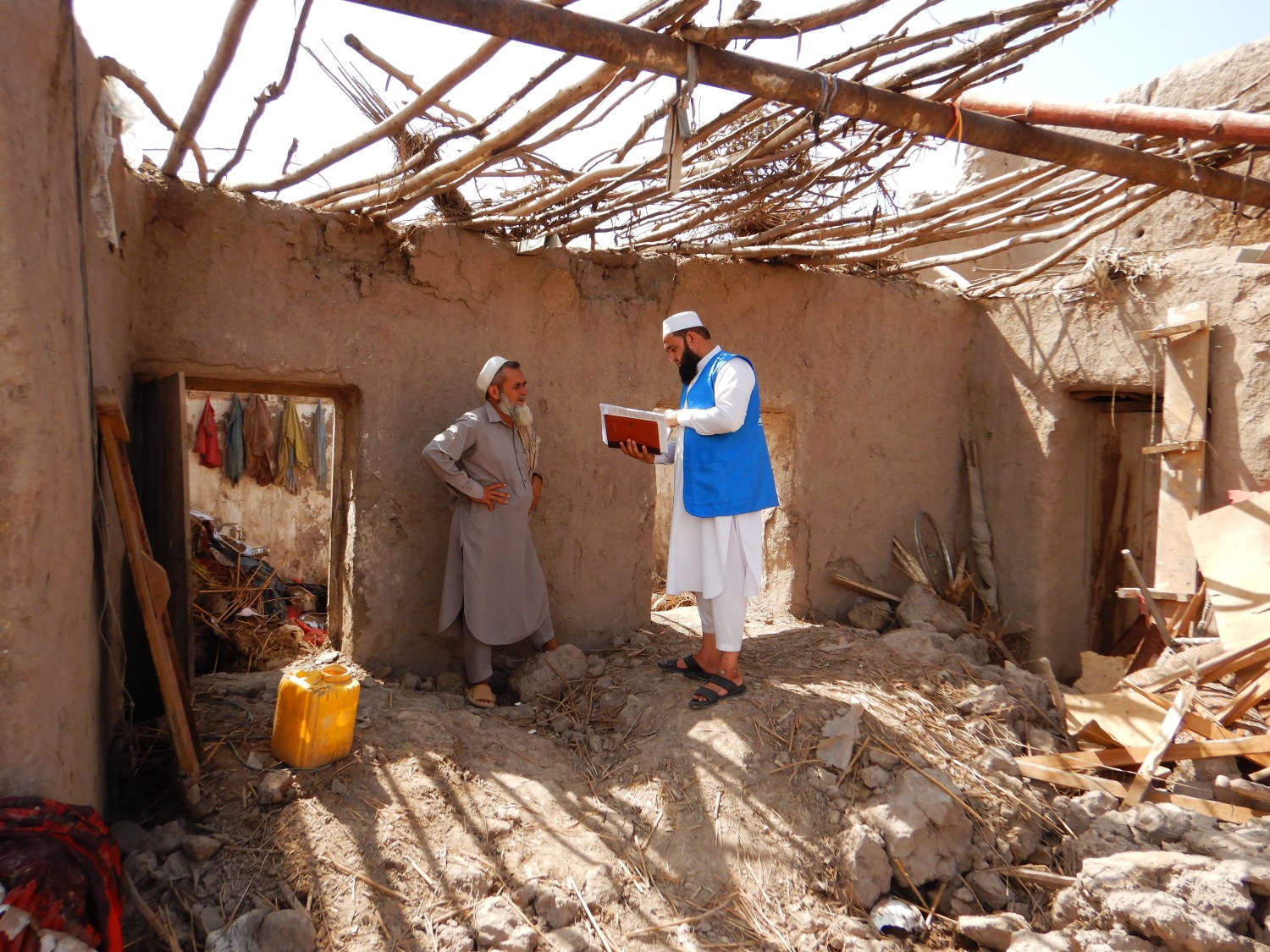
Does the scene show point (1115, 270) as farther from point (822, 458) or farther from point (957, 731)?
point (957, 731)

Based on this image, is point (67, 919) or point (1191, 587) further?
point (1191, 587)

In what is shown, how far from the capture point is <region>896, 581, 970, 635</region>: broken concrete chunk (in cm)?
554

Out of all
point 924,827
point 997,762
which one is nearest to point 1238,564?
point 997,762

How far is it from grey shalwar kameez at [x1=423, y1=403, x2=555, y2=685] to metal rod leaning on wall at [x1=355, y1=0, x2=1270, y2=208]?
1953mm

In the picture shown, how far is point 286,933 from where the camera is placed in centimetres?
247

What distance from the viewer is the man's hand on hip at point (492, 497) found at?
13.3 ft

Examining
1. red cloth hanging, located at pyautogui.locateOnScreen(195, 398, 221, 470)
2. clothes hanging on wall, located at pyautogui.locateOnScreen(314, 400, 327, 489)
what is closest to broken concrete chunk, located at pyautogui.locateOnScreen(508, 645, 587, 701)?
red cloth hanging, located at pyautogui.locateOnScreen(195, 398, 221, 470)

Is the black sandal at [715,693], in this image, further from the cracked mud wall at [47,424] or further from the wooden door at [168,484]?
the cracked mud wall at [47,424]

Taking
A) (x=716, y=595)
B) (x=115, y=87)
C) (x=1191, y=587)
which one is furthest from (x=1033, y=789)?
(x=115, y=87)

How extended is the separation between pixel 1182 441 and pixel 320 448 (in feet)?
27.5

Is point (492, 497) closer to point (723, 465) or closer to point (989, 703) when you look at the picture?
point (723, 465)

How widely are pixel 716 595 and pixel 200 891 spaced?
2.29m

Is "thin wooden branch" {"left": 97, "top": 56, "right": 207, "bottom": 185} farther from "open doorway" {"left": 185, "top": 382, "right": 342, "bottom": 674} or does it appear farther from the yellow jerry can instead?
"open doorway" {"left": 185, "top": 382, "right": 342, "bottom": 674}

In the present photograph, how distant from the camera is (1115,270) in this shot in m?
5.49
